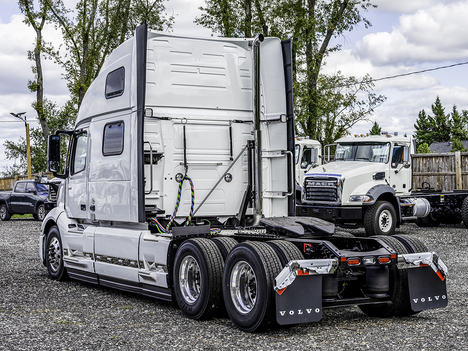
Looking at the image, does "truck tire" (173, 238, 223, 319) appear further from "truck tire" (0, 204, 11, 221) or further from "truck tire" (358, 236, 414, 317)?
"truck tire" (0, 204, 11, 221)

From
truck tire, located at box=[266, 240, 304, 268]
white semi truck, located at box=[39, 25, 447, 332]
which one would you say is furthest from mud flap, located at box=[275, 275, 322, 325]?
white semi truck, located at box=[39, 25, 447, 332]

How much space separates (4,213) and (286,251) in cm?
2419

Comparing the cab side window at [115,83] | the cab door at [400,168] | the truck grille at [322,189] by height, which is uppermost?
the cab side window at [115,83]

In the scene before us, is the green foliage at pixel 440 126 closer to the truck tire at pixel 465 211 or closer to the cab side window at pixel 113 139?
the truck tire at pixel 465 211

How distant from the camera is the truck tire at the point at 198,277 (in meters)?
6.71

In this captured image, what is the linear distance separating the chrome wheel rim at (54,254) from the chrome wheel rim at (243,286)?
15.1ft

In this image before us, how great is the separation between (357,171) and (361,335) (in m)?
11.0

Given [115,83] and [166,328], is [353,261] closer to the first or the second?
[166,328]

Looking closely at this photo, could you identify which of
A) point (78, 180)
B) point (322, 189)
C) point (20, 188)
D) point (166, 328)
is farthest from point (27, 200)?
point (166, 328)

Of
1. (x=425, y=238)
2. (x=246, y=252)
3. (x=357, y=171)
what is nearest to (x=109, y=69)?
(x=246, y=252)

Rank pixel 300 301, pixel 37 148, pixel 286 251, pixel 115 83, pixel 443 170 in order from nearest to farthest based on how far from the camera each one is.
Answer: pixel 300 301, pixel 286 251, pixel 115 83, pixel 443 170, pixel 37 148

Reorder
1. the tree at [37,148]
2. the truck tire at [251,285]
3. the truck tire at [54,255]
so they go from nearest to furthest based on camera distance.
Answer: the truck tire at [251,285] → the truck tire at [54,255] → the tree at [37,148]

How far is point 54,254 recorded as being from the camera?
10328 mm

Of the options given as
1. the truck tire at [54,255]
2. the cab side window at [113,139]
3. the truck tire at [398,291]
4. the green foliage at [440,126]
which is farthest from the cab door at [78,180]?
the green foliage at [440,126]
